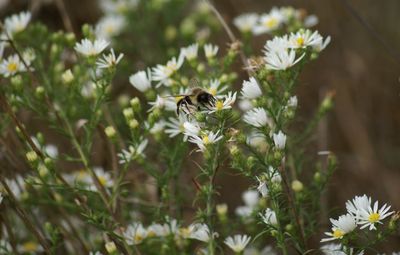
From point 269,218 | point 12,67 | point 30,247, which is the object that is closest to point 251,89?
point 269,218

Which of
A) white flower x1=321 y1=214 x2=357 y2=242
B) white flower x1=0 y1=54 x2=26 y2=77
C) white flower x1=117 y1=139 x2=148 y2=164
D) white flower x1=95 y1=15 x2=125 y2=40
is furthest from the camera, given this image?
white flower x1=95 y1=15 x2=125 y2=40

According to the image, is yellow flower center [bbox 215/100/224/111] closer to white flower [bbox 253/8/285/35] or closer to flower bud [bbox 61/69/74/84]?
flower bud [bbox 61/69/74/84]

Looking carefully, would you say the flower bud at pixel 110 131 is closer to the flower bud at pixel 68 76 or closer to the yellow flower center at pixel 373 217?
the flower bud at pixel 68 76

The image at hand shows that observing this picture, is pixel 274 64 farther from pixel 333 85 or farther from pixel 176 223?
pixel 333 85

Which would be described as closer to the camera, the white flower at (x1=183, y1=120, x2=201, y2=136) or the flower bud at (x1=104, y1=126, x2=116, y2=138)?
the white flower at (x1=183, y1=120, x2=201, y2=136)

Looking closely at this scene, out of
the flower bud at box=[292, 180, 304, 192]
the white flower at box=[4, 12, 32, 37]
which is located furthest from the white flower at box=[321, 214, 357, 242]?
the white flower at box=[4, 12, 32, 37]

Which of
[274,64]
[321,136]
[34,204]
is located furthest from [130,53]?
[274,64]
